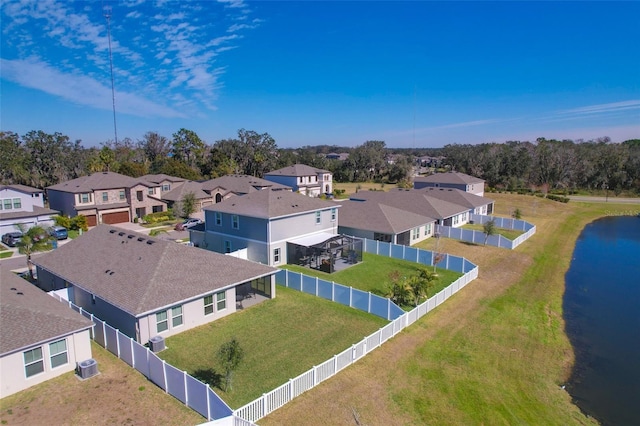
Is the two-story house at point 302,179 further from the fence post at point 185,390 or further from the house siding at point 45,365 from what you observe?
the fence post at point 185,390

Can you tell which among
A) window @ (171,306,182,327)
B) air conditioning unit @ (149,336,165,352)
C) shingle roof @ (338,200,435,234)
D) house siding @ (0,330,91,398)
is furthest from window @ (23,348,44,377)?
shingle roof @ (338,200,435,234)

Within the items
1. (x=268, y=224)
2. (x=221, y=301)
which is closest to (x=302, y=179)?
(x=268, y=224)

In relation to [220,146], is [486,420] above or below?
below

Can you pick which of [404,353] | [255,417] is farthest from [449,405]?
[255,417]

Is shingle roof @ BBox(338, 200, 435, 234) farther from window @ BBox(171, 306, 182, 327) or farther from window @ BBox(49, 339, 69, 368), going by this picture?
window @ BBox(49, 339, 69, 368)

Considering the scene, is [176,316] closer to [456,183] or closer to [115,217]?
[115,217]

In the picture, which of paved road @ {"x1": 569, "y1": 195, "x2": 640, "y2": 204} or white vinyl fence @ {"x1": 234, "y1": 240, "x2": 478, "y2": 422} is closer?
white vinyl fence @ {"x1": 234, "y1": 240, "x2": 478, "y2": 422}

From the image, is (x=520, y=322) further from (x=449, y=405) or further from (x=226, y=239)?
(x=226, y=239)
